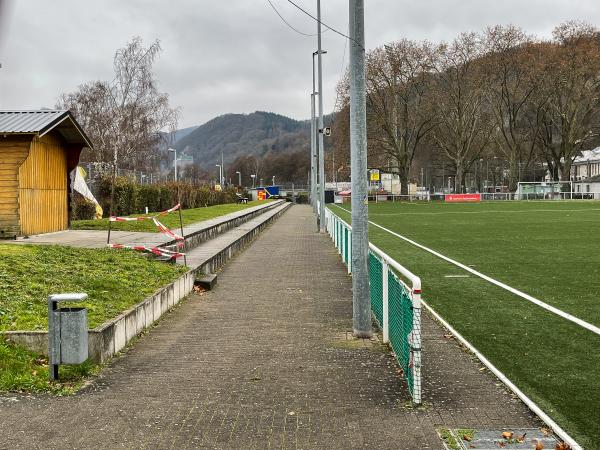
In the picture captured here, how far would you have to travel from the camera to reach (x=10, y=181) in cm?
1639

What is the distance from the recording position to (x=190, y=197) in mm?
46688

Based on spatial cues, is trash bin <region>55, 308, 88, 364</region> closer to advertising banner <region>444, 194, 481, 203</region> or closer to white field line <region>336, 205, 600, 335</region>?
white field line <region>336, 205, 600, 335</region>

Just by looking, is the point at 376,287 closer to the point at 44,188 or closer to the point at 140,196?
the point at 44,188

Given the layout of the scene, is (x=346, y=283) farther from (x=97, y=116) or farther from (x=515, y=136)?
(x=515, y=136)

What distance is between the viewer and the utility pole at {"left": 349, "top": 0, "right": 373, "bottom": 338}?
7.80m

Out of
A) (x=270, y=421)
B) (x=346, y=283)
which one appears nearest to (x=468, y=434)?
(x=270, y=421)

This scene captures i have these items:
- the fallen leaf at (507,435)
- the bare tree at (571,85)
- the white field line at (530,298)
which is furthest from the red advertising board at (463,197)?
the fallen leaf at (507,435)

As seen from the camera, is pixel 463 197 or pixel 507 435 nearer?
pixel 507 435

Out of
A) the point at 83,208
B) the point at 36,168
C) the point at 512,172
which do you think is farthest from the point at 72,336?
the point at 512,172

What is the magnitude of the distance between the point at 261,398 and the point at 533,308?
554cm

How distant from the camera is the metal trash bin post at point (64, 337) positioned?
5.80m

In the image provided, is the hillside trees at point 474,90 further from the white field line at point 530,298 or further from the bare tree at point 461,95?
the white field line at point 530,298

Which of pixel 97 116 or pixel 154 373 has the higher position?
Answer: pixel 97 116

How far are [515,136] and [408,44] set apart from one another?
56.4ft
